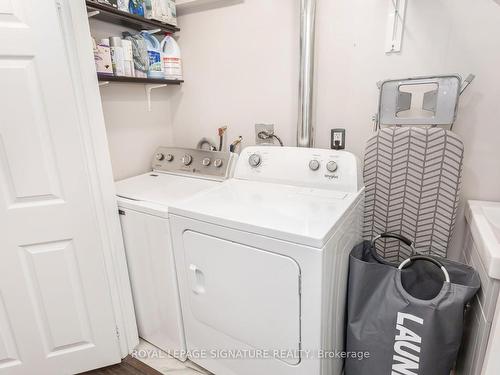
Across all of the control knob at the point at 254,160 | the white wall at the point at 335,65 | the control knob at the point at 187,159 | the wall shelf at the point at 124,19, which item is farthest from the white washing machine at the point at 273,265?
the wall shelf at the point at 124,19

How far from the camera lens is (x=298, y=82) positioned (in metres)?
1.86

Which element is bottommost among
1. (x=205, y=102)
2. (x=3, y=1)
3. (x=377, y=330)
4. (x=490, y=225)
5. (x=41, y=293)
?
(x=377, y=330)

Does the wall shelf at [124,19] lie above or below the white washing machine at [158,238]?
above

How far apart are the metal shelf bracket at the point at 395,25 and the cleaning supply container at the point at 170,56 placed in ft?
4.68

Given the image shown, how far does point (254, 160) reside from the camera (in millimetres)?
1797

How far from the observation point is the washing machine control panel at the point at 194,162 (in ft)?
6.36

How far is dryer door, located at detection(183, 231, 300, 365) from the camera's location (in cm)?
119

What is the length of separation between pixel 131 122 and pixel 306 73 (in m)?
1.28

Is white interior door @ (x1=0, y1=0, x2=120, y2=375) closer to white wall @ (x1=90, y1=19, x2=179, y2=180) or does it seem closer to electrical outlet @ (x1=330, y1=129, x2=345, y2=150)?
white wall @ (x1=90, y1=19, x2=179, y2=180)

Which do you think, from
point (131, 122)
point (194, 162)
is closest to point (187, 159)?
point (194, 162)

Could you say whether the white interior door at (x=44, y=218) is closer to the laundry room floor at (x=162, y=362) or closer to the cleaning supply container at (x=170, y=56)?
the laundry room floor at (x=162, y=362)

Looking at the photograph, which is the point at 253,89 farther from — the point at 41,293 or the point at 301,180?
the point at 41,293

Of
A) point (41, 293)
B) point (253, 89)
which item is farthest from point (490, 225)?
point (41, 293)

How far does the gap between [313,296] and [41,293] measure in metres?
1.35
